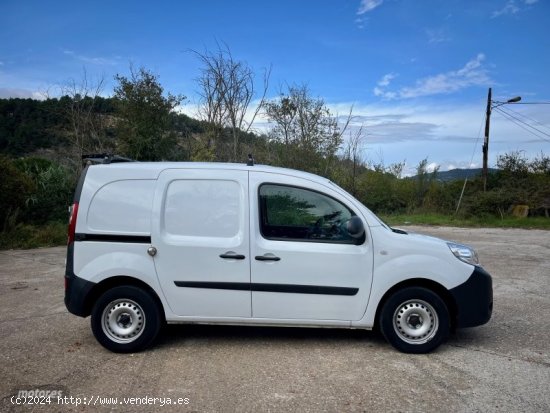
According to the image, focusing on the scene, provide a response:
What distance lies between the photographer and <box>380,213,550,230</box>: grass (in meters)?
19.0

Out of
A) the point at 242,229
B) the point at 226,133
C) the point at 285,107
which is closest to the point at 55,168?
the point at 226,133

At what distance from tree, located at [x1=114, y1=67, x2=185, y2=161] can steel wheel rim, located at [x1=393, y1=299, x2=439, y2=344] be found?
441 inches

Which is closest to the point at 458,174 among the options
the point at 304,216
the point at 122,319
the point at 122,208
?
the point at 304,216

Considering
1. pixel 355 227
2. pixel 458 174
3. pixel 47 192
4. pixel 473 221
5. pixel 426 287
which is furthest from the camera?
pixel 458 174

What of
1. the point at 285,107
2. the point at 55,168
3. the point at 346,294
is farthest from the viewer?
the point at 285,107

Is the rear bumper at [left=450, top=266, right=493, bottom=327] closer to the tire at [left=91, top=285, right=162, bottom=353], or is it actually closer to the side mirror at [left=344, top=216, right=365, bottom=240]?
the side mirror at [left=344, top=216, right=365, bottom=240]

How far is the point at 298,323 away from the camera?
4508 mm

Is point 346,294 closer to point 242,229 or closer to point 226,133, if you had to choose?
point 242,229

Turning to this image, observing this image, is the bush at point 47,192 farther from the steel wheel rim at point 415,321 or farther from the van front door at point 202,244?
the steel wheel rim at point 415,321

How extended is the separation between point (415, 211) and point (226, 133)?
A: 12049mm

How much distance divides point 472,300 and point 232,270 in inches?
92.2

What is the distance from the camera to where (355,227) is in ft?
14.2

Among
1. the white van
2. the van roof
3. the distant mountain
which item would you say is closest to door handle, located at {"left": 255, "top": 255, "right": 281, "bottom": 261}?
the white van

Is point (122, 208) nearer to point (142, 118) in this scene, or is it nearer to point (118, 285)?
point (118, 285)
